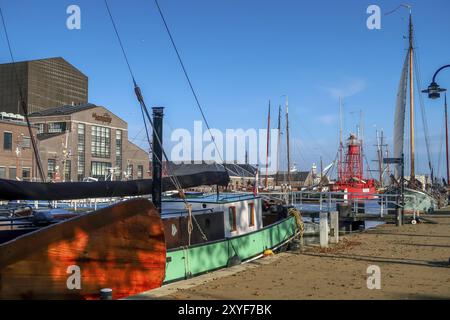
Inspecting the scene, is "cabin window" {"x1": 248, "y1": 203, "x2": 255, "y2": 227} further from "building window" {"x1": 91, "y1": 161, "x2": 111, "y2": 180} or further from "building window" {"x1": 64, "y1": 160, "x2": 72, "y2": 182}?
"building window" {"x1": 91, "y1": 161, "x2": 111, "y2": 180}

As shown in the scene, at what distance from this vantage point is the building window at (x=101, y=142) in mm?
79688

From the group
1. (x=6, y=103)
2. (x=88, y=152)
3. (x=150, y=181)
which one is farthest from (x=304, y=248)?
(x=6, y=103)

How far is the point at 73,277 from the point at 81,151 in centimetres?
7163

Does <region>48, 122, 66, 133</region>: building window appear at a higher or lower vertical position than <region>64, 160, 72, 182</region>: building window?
higher

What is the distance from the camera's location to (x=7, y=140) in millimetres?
59750

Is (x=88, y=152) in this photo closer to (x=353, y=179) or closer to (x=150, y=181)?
(x=353, y=179)

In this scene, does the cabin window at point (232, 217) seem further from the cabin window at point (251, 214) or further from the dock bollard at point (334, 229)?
the dock bollard at point (334, 229)

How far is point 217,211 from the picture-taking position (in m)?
14.5

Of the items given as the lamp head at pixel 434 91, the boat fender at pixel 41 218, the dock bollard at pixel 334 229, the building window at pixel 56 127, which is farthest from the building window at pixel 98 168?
the boat fender at pixel 41 218

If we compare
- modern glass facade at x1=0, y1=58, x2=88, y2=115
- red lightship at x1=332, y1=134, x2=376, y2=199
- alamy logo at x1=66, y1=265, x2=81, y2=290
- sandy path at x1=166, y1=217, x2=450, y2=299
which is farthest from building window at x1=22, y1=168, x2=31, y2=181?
alamy logo at x1=66, y1=265, x2=81, y2=290

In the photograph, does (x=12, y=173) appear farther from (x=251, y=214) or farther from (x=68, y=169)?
(x=251, y=214)

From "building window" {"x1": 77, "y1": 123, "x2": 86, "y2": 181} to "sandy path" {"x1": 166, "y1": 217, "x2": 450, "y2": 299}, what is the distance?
64.7m

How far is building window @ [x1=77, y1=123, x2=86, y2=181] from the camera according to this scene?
75875 millimetres
